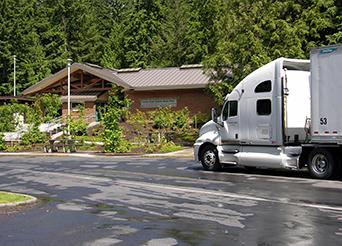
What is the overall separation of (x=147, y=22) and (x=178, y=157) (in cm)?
4676

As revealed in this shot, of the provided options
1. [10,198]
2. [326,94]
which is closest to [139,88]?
[326,94]

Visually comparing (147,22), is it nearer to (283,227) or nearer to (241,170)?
(241,170)

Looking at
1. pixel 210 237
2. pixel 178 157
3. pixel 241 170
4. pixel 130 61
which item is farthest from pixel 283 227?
pixel 130 61

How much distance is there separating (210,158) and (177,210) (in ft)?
28.7

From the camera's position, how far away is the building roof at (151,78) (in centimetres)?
4344

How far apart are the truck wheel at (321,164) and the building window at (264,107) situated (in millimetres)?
2075

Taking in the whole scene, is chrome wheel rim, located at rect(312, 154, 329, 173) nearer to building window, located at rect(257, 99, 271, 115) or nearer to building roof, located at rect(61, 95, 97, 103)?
building window, located at rect(257, 99, 271, 115)

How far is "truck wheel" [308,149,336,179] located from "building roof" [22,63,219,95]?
1005 inches

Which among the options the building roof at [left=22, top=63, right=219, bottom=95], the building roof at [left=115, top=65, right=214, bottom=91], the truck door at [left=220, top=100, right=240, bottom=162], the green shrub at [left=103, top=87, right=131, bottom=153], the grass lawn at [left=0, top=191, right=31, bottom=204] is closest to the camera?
the grass lawn at [left=0, top=191, right=31, bottom=204]

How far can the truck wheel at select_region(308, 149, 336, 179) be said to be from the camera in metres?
15.8

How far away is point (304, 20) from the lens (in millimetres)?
30516

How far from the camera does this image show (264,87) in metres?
17.7

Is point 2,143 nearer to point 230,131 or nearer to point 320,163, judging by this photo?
point 230,131

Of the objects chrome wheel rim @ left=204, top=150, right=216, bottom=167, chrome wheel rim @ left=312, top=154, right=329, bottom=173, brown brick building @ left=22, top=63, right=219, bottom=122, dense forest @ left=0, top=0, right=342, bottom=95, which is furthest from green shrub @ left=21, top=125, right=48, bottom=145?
chrome wheel rim @ left=312, top=154, right=329, bottom=173
